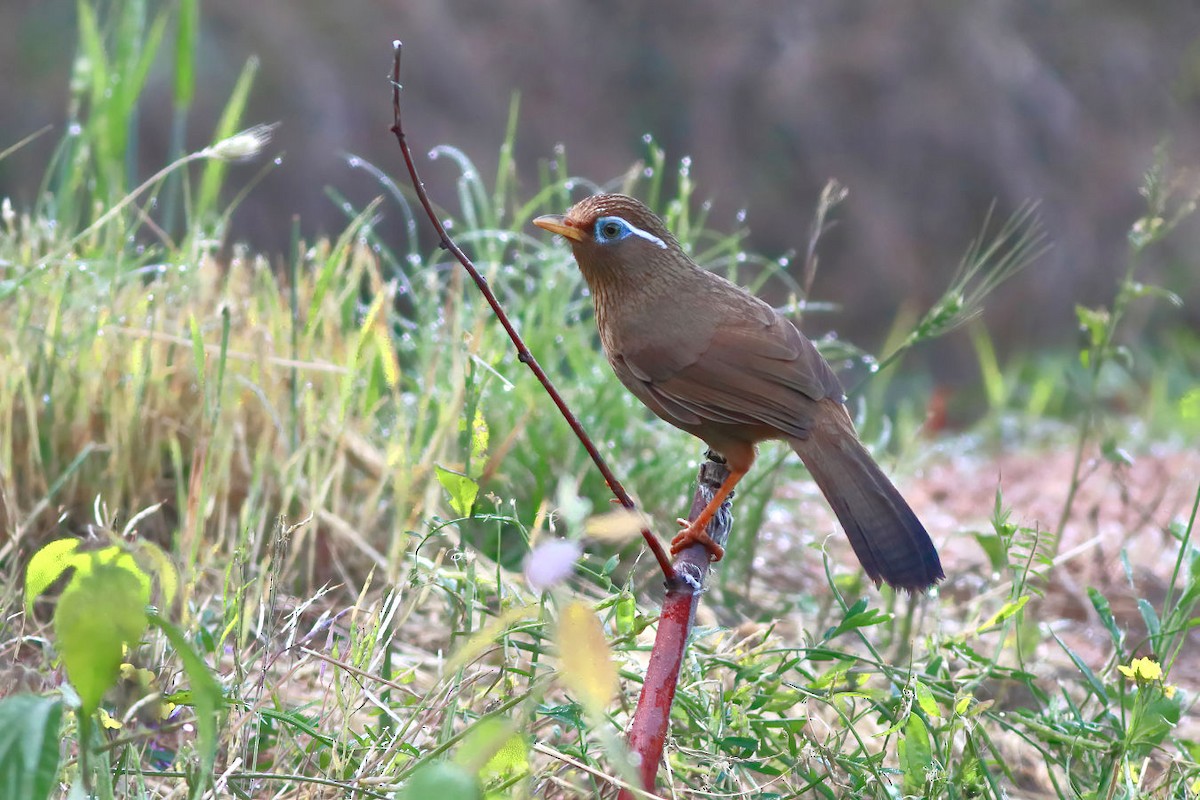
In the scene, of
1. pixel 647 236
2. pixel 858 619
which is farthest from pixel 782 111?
pixel 858 619

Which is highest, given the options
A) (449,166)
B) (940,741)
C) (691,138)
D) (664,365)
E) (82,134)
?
(691,138)

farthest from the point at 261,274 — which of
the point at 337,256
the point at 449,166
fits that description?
the point at 449,166

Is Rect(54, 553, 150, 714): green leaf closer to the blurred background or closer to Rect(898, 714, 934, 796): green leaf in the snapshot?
Rect(898, 714, 934, 796): green leaf

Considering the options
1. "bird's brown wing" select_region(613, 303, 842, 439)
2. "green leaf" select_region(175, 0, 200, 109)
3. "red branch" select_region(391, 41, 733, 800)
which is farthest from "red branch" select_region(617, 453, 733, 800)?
"green leaf" select_region(175, 0, 200, 109)

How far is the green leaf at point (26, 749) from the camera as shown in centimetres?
124

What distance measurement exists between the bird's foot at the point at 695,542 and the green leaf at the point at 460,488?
17.1 inches

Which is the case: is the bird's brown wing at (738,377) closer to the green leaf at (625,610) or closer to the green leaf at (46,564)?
the green leaf at (625,610)

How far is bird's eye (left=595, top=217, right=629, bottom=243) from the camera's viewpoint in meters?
2.46

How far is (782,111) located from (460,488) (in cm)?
639

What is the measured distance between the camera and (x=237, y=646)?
1.89 meters

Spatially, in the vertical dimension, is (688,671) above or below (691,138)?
below

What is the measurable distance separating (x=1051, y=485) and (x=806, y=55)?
393 cm

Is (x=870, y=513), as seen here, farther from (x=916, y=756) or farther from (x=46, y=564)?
(x=46, y=564)

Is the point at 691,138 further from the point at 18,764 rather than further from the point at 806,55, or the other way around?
the point at 18,764
